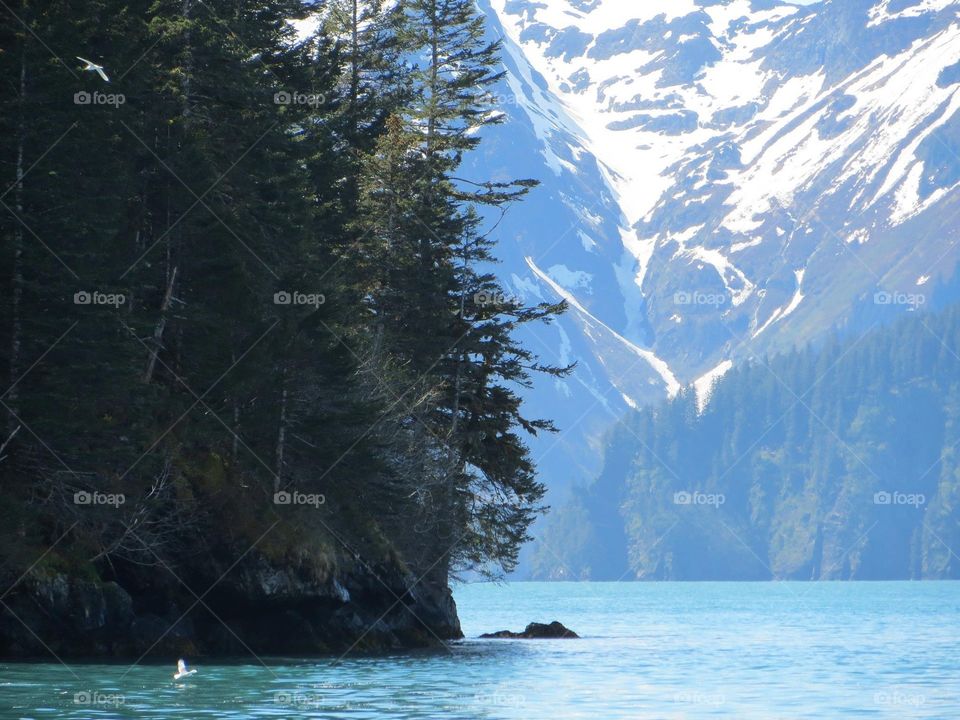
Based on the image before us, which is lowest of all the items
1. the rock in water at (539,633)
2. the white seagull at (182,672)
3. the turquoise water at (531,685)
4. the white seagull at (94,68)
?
the rock in water at (539,633)

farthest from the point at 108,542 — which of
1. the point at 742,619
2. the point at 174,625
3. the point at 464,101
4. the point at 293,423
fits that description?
the point at 742,619

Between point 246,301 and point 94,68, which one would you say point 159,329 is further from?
point 94,68

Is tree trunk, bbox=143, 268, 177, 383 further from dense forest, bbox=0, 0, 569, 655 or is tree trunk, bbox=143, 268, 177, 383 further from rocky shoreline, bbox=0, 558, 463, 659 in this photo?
rocky shoreline, bbox=0, 558, 463, 659

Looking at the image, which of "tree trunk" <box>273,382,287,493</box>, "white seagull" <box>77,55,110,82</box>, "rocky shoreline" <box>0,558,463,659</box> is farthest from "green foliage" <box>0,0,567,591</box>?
"rocky shoreline" <box>0,558,463,659</box>

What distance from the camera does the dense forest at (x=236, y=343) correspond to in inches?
1454

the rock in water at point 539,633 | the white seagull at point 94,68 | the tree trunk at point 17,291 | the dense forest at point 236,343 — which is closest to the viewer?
the tree trunk at point 17,291

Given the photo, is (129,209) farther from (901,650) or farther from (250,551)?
(901,650)

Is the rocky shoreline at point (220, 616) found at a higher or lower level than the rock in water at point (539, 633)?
higher

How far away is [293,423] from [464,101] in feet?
70.9

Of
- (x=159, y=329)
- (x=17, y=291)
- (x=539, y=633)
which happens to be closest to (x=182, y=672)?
(x=17, y=291)

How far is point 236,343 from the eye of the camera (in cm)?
4444

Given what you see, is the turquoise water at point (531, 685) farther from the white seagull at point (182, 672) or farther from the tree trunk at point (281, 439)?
the tree trunk at point (281, 439)

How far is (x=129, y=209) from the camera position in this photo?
43.9 metres

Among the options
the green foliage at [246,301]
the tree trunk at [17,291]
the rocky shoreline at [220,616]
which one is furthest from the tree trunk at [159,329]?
the rocky shoreline at [220,616]
